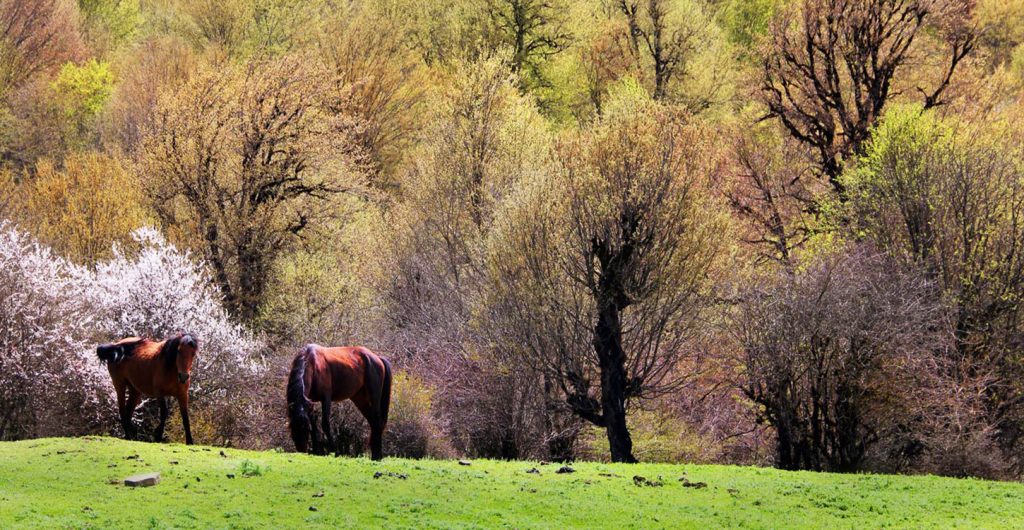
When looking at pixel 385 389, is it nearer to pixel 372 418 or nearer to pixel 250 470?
pixel 372 418

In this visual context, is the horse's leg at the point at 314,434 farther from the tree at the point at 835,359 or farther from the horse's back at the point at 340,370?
the tree at the point at 835,359

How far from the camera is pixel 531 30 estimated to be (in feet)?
223

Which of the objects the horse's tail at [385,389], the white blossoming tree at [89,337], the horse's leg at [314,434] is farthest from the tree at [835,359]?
the white blossoming tree at [89,337]

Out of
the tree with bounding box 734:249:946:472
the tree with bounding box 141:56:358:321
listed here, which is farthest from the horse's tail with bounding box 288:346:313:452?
the tree with bounding box 141:56:358:321

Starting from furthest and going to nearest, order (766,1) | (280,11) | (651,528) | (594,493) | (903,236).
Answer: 1. (766,1)
2. (280,11)
3. (903,236)
4. (594,493)
5. (651,528)

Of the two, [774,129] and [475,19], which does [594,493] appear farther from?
[475,19]

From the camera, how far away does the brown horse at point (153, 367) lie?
23203 mm

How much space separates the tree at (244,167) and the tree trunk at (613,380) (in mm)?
17989

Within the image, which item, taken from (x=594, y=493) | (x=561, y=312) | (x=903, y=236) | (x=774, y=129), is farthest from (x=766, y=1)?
(x=594, y=493)

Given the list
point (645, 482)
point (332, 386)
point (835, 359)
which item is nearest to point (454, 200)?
point (835, 359)

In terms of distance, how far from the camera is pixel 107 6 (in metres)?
88.0

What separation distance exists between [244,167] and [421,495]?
96.2 ft

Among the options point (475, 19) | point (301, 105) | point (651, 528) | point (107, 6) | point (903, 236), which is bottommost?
point (651, 528)

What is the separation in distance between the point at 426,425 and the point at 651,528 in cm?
1609
